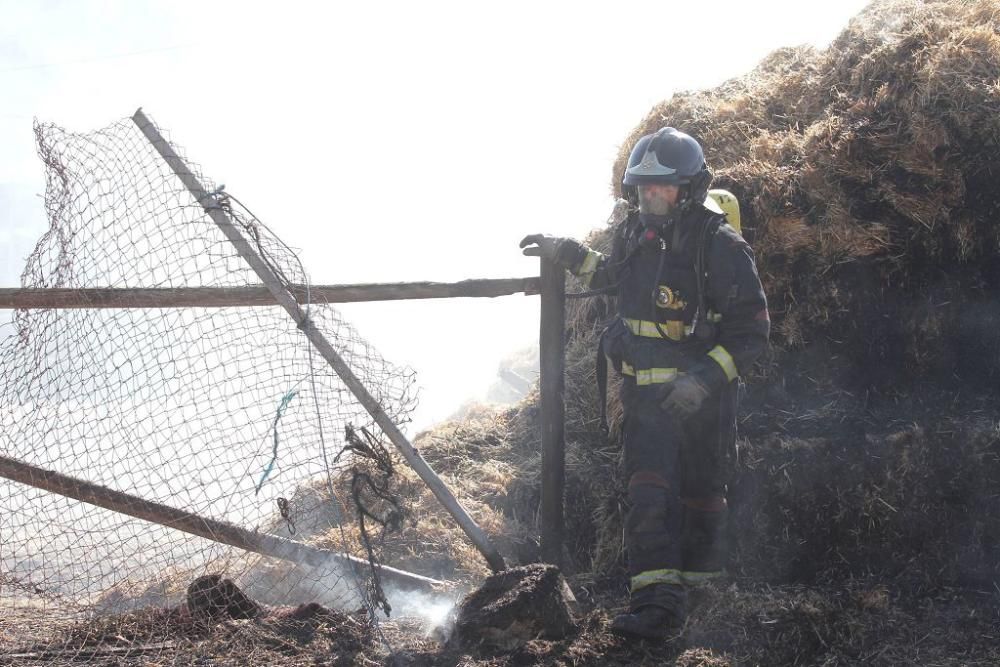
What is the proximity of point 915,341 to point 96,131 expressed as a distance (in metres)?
5.28

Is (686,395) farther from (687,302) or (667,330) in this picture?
(687,302)

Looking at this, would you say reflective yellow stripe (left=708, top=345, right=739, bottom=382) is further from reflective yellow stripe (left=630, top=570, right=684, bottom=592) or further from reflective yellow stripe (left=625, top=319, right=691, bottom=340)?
reflective yellow stripe (left=630, top=570, right=684, bottom=592)

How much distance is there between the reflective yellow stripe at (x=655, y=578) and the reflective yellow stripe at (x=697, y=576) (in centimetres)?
37

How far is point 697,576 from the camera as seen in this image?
5180 mm

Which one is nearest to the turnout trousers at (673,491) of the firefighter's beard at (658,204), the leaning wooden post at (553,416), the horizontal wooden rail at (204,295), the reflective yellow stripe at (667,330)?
the reflective yellow stripe at (667,330)

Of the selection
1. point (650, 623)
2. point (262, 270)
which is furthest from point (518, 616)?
point (262, 270)

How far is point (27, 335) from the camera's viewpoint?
5254 millimetres

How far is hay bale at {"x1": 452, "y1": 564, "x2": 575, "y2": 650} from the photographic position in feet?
15.0

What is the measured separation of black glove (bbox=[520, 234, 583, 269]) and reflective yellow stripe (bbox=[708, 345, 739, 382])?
43.9 inches

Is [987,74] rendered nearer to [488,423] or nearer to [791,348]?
[791,348]

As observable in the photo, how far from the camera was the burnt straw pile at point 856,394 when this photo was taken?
4766mm

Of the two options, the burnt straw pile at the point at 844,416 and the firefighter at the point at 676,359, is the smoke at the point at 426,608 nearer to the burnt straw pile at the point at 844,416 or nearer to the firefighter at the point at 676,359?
the burnt straw pile at the point at 844,416

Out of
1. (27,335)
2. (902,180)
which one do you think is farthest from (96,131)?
(902,180)

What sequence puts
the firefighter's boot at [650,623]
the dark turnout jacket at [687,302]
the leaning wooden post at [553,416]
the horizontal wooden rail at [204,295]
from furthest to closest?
the leaning wooden post at [553,416]
the horizontal wooden rail at [204,295]
the dark turnout jacket at [687,302]
the firefighter's boot at [650,623]
